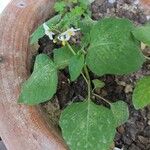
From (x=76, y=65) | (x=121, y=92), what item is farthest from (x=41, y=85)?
(x=121, y=92)

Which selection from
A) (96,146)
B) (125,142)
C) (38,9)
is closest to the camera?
(96,146)

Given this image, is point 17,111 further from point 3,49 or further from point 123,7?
point 123,7

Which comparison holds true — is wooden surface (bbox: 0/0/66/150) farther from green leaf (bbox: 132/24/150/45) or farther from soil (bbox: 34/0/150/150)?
green leaf (bbox: 132/24/150/45)

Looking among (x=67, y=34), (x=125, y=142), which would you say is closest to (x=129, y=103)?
(x=125, y=142)

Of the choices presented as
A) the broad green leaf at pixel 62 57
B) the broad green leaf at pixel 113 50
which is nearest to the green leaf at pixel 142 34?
the broad green leaf at pixel 113 50

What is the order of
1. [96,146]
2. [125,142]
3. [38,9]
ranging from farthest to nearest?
[38,9] → [125,142] → [96,146]

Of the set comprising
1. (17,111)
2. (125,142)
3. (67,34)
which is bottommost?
(125,142)

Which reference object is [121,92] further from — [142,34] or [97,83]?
[142,34]
